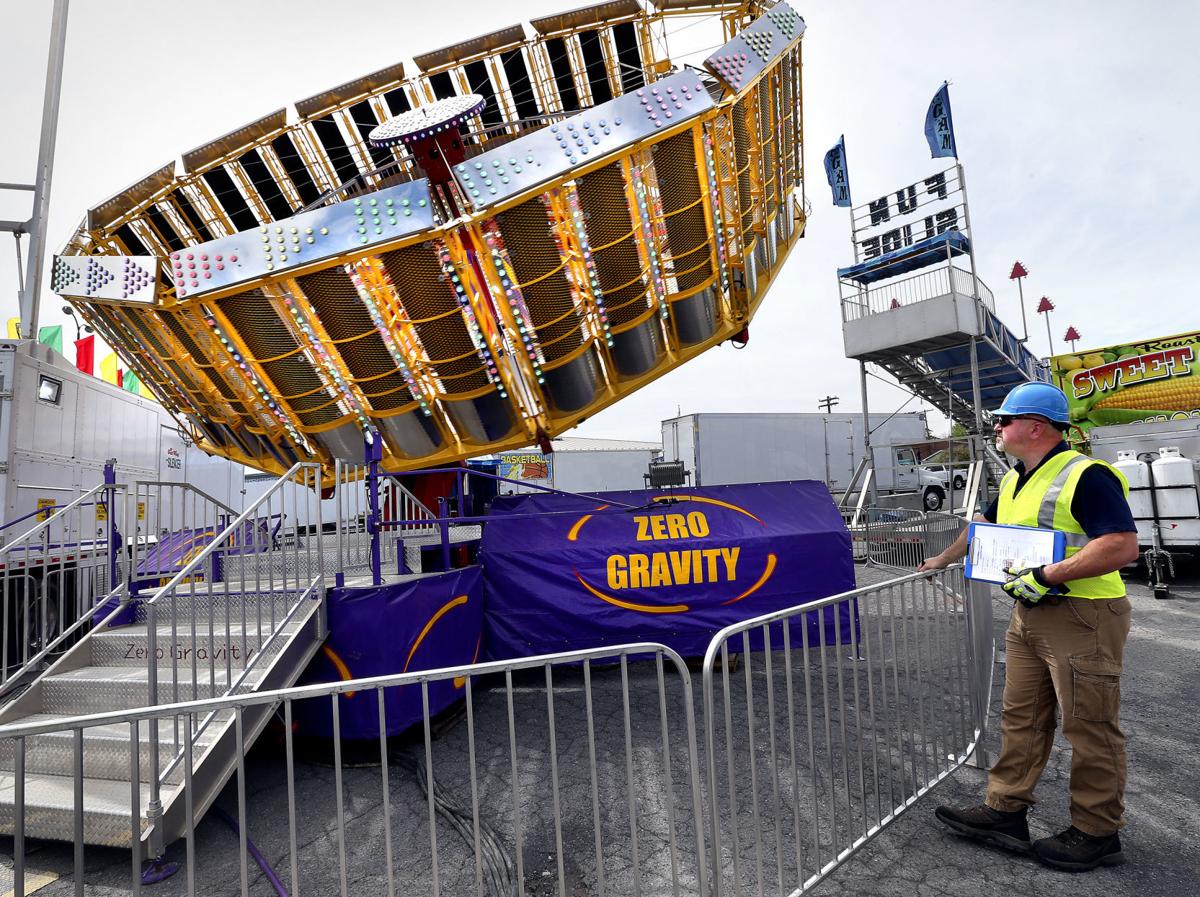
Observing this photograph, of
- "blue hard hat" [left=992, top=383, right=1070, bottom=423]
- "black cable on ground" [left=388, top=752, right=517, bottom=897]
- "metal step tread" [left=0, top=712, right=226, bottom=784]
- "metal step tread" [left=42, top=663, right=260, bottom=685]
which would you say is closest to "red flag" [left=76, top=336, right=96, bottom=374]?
"metal step tread" [left=42, top=663, right=260, bottom=685]

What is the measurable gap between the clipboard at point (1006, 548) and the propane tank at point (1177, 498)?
10.0 m

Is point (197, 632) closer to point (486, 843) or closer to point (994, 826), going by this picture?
point (486, 843)

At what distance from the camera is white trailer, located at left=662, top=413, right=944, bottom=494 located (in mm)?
21578

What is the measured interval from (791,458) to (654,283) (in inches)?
700

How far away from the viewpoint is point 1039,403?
123 inches

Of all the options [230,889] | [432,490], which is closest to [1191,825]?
[230,889]

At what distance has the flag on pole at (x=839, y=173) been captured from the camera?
16.2 metres

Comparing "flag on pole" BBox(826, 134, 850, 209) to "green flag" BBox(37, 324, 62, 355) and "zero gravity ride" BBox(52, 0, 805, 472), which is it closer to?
"zero gravity ride" BBox(52, 0, 805, 472)

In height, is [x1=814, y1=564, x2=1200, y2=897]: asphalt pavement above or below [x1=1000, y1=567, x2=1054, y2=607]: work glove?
below

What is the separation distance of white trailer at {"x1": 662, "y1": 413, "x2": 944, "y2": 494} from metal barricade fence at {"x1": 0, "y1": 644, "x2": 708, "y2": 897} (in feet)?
52.8

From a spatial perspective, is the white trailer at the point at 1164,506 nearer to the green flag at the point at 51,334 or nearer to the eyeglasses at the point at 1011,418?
the eyeglasses at the point at 1011,418

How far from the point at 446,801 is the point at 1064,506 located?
3843 millimetres

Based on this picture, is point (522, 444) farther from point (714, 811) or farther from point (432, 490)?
point (714, 811)

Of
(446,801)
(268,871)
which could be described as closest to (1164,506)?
(446,801)
